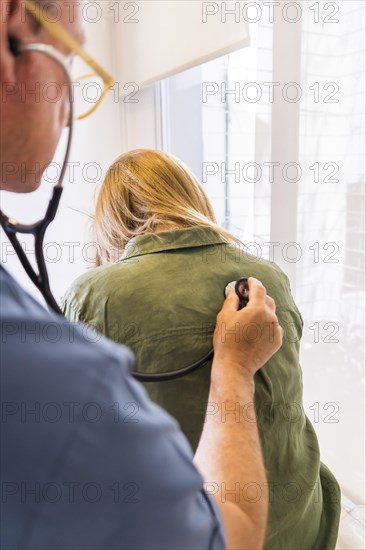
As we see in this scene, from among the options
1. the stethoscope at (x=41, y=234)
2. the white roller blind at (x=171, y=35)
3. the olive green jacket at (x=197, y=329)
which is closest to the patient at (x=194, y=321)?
the olive green jacket at (x=197, y=329)

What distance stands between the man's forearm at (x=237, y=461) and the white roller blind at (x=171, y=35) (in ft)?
3.56

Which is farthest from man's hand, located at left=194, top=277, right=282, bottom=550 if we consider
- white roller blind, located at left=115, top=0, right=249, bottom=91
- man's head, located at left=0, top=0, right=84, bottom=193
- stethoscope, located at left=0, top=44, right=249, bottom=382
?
white roller blind, located at left=115, top=0, right=249, bottom=91

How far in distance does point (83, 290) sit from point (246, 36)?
2.93 feet

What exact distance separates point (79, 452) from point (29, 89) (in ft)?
1.07

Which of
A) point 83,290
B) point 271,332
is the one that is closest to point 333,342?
point 271,332

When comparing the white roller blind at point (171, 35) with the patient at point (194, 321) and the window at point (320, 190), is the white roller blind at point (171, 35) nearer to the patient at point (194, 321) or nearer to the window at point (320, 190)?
the window at point (320, 190)

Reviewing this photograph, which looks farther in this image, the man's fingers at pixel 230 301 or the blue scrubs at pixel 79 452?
the man's fingers at pixel 230 301

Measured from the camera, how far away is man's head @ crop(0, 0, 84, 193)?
42cm

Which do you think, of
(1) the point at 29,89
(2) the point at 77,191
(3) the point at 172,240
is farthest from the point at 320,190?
(2) the point at 77,191

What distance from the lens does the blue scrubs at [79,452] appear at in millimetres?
352

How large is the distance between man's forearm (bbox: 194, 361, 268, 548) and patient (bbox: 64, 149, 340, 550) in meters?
0.16

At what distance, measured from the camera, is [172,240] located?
96cm

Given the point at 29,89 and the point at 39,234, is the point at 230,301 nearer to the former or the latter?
the point at 39,234

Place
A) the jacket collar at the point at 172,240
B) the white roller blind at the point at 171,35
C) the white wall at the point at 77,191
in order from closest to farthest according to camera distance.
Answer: the jacket collar at the point at 172,240 < the white roller blind at the point at 171,35 < the white wall at the point at 77,191
